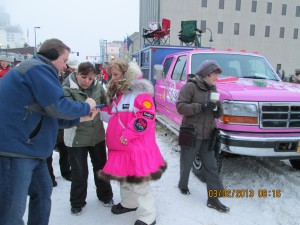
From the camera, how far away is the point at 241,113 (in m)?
3.54

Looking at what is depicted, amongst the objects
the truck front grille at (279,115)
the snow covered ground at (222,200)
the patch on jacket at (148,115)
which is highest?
the patch on jacket at (148,115)

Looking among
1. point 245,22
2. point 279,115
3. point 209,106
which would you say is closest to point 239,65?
point 279,115

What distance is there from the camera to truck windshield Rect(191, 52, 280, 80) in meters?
4.97

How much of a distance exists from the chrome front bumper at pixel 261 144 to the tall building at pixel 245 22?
39561 millimetres

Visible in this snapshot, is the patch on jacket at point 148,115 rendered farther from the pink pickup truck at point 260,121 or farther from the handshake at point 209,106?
the pink pickup truck at point 260,121

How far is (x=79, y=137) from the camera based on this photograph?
3125mm

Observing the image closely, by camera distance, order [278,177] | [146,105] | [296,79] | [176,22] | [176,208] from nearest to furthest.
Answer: [146,105] → [176,208] → [278,177] → [296,79] → [176,22]

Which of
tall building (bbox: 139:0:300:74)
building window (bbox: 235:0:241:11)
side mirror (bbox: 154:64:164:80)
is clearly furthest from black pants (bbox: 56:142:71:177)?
building window (bbox: 235:0:241:11)

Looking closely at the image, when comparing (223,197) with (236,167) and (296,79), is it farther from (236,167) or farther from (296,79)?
(296,79)

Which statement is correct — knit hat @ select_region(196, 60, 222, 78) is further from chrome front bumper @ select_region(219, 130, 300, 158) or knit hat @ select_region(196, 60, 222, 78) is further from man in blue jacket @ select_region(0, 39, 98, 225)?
man in blue jacket @ select_region(0, 39, 98, 225)

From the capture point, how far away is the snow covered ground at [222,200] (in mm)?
3198

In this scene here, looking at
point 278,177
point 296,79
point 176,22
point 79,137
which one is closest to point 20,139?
point 79,137

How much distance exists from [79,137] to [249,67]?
3461mm

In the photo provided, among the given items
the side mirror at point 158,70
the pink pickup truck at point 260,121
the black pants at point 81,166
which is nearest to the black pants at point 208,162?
the pink pickup truck at point 260,121
